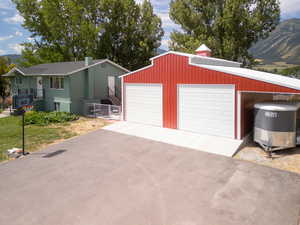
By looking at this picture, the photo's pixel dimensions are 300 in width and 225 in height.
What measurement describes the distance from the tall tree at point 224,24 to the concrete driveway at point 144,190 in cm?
2243

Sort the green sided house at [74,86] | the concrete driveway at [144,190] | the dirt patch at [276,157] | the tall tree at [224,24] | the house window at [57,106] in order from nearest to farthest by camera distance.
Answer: the concrete driveway at [144,190] → the dirt patch at [276,157] → the green sided house at [74,86] → the house window at [57,106] → the tall tree at [224,24]

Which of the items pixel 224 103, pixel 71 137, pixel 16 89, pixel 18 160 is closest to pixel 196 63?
pixel 224 103

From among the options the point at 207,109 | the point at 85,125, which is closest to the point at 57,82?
the point at 85,125

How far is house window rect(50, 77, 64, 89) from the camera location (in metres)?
18.9

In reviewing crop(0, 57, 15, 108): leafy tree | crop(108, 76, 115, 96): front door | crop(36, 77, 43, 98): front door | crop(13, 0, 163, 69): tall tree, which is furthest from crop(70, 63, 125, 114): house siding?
crop(0, 57, 15, 108): leafy tree

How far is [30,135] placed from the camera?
12203 millimetres

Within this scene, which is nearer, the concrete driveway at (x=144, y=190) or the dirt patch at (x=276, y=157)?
the concrete driveway at (x=144, y=190)

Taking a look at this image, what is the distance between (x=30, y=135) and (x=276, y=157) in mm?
12148

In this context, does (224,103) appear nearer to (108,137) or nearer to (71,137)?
(108,137)

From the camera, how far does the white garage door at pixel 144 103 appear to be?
43.6ft

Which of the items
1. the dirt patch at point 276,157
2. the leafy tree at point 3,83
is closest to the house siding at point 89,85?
the dirt patch at point 276,157

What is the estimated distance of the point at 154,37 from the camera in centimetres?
3350

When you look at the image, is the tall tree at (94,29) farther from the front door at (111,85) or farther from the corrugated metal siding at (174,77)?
the corrugated metal siding at (174,77)

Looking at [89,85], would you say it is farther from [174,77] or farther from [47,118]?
[174,77]
